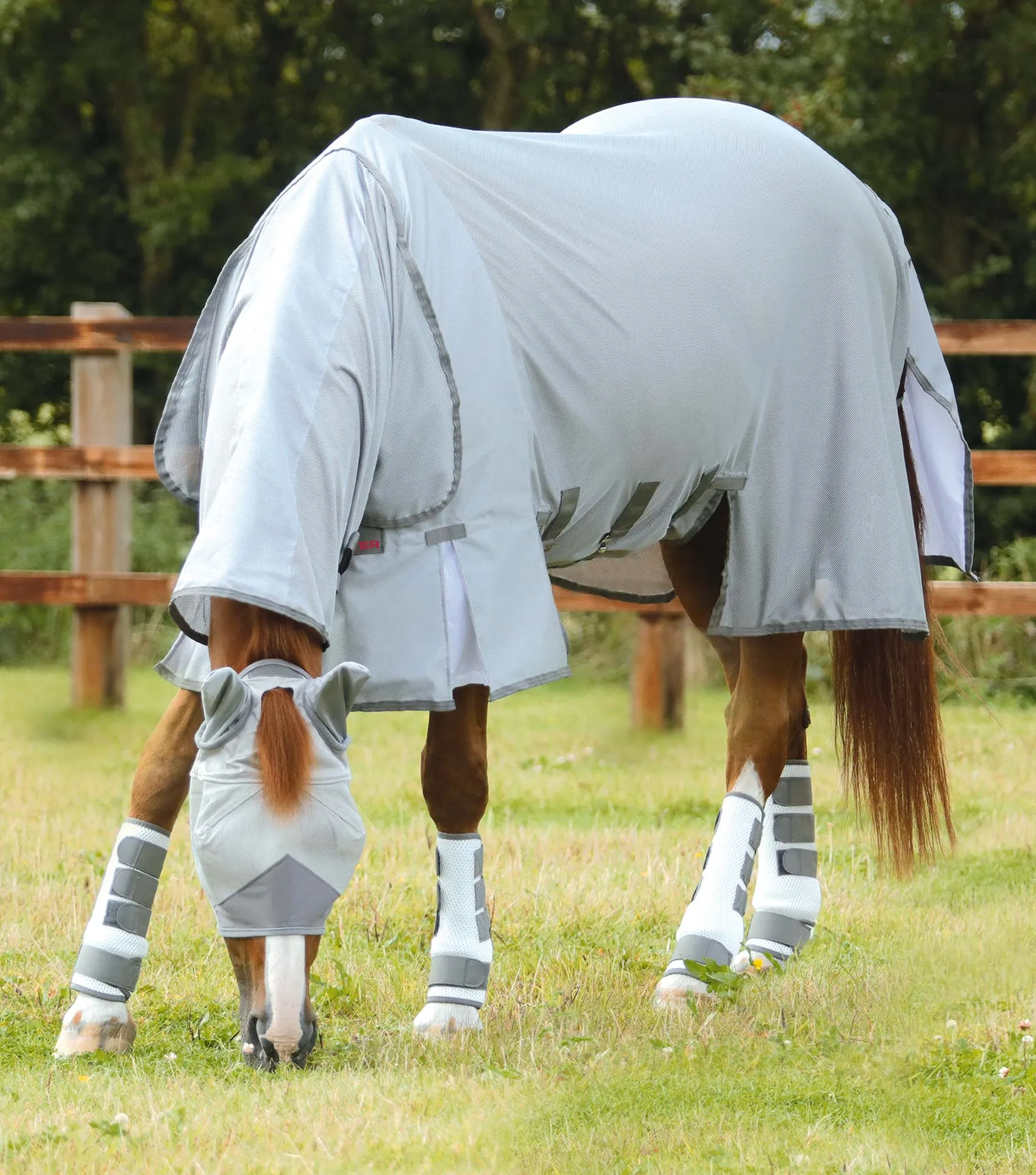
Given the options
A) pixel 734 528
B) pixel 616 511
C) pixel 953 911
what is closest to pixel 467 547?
pixel 616 511

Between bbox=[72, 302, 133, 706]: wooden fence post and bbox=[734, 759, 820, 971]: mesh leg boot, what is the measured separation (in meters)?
3.63

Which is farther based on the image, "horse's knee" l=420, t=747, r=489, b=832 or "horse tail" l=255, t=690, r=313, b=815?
"horse's knee" l=420, t=747, r=489, b=832

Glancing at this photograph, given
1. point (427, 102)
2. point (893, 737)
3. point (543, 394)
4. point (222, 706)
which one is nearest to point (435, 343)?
point (543, 394)

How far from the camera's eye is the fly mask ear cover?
210 centimetres

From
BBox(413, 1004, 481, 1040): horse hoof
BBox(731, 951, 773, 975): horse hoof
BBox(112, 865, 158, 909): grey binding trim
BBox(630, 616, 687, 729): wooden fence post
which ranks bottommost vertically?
BBox(630, 616, 687, 729): wooden fence post

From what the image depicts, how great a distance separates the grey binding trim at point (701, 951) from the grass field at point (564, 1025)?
11cm

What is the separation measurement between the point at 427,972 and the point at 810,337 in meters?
1.56

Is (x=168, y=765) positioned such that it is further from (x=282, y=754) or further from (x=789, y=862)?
(x=789, y=862)

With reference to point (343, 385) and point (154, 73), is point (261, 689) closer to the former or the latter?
point (343, 385)

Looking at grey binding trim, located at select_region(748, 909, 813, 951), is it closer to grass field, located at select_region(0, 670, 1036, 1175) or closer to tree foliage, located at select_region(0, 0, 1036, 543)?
grass field, located at select_region(0, 670, 1036, 1175)

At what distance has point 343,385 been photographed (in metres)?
2.32

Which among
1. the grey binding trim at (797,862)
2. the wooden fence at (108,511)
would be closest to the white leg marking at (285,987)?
the grey binding trim at (797,862)

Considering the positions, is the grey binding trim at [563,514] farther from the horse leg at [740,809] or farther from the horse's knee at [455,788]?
the horse leg at [740,809]

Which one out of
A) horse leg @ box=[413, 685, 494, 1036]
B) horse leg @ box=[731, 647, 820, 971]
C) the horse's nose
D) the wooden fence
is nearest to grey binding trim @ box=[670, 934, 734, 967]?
horse leg @ box=[731, 647, 820, 971]
